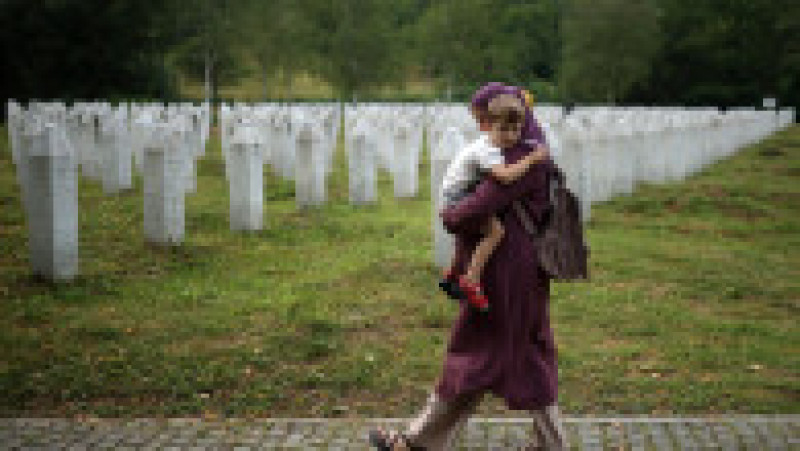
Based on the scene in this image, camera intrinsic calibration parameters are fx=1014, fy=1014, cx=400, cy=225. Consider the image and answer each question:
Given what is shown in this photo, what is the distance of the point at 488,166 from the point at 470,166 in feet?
0.40

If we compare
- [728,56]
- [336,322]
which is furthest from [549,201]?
[728,56]

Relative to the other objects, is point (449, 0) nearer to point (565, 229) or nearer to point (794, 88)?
point (794, 88)

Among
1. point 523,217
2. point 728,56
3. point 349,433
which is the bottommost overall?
point 349,433

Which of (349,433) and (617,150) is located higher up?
(617,150)

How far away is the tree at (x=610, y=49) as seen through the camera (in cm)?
6222

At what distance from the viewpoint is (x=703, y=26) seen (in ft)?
214

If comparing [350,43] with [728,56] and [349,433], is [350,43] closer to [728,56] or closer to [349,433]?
[728,56]

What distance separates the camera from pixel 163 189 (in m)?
9.87

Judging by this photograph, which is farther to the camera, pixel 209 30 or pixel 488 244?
pixel 209 30

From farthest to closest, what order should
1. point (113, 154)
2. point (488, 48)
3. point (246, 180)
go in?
point (488, 48)
point (113, 154)
point (246, 180)

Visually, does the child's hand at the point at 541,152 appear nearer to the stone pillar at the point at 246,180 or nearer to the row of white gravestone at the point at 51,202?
the row of white gravestone at the point at 51,202

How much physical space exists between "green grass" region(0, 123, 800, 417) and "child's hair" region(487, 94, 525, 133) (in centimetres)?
196

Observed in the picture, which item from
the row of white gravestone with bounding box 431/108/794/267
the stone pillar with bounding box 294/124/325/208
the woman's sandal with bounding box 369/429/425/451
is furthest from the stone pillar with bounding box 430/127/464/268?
the woman's sandal with bounding box 369/429/425/451

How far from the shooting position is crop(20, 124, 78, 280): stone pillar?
829 cm
